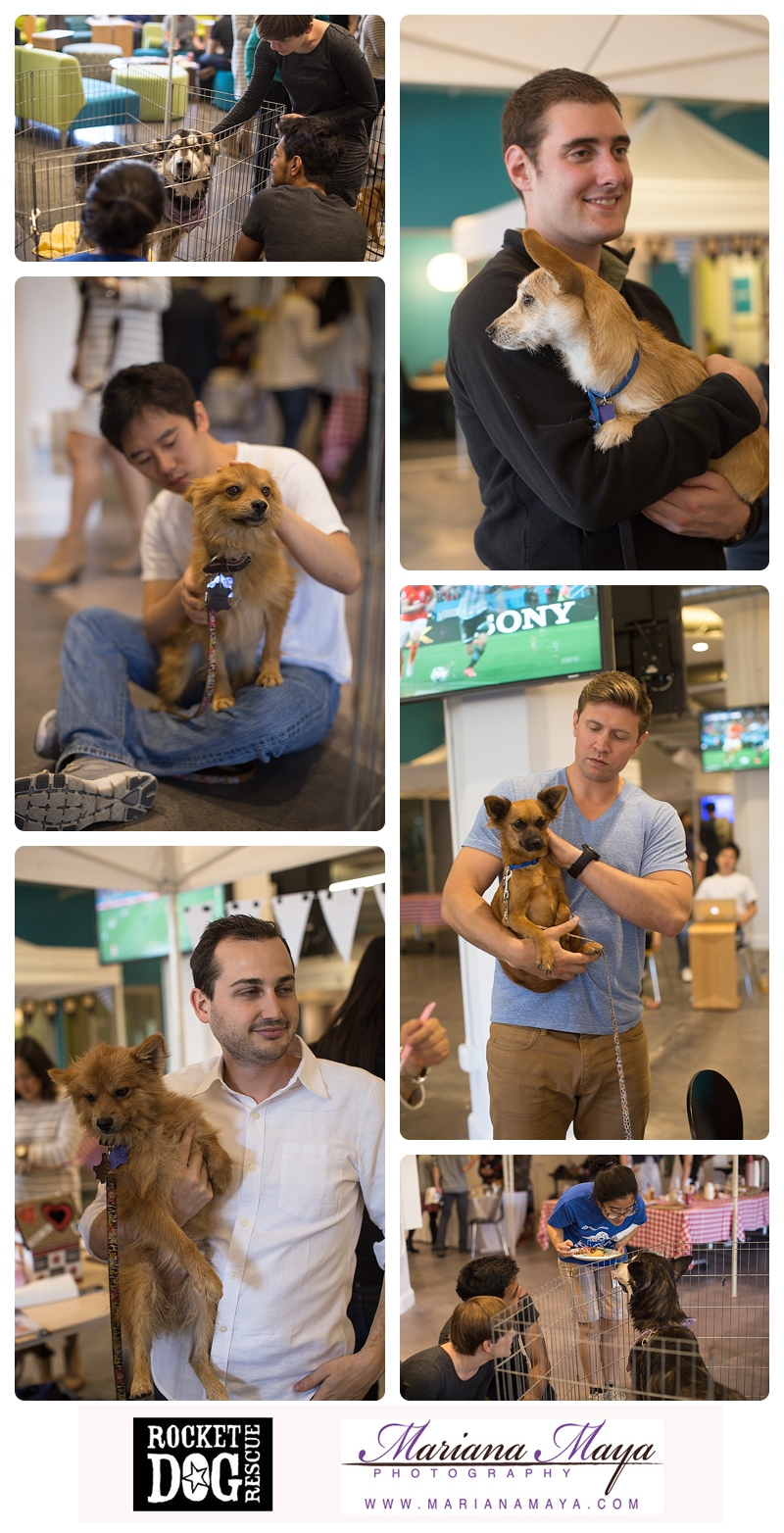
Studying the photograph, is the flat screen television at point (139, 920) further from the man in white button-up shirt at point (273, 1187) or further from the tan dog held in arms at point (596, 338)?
the tan dog held in arms at point (596, 338)

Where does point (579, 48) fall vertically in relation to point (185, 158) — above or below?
above

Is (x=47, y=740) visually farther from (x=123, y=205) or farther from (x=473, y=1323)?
(x=473, y=1323)

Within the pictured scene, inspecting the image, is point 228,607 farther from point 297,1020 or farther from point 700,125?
point 700,125

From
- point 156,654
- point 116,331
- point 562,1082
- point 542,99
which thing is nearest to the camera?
point 542,99

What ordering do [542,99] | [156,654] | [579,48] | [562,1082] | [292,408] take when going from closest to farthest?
[542,99], [562,1082], [579,48], [156,654], [292,408]

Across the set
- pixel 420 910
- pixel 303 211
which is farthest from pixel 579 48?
pixel 420 910

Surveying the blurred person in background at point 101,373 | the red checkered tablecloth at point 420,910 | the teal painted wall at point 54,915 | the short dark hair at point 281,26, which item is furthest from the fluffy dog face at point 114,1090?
the short dark hair at point 281,26

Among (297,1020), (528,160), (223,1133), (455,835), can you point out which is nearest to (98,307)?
(528,160)

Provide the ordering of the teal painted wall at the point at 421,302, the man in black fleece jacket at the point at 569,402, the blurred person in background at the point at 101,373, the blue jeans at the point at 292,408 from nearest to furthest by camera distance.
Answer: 1. the man in black fleece jacket at the point at 569,402
2. the teal painted wall at the point at 421,302
3. the blurred person in background at the point at 101,373
4. the blue jeans at the point at 292,408
